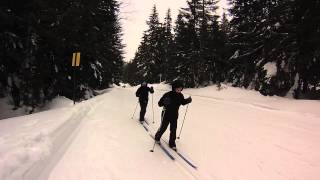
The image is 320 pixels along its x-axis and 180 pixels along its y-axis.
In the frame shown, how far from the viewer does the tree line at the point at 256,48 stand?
2102 centimetres

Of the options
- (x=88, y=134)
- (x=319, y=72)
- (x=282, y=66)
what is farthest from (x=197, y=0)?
(x=88, y=134)

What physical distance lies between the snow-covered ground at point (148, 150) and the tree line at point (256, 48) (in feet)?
25.2

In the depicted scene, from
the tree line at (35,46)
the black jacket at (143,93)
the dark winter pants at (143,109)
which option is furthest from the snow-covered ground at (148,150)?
the tree line at (35,46)

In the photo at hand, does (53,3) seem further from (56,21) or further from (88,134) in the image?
(88,134)

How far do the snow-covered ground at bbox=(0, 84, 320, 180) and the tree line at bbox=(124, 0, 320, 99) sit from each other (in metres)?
7.69

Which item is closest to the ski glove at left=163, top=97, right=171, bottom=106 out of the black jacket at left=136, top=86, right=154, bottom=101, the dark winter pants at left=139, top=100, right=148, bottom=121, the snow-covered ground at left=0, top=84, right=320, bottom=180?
the snow-covered ground at left=0, top=84, right=320, bottom=180

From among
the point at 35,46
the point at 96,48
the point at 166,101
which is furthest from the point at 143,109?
the point at 96,48

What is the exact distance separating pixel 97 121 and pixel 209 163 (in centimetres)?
656

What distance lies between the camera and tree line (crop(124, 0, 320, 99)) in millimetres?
21016

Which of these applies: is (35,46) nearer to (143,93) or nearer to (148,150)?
(143,93)

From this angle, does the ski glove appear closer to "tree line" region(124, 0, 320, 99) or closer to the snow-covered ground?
the snow-covered ground

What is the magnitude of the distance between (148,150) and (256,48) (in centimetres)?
2050

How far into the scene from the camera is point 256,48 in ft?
92.2

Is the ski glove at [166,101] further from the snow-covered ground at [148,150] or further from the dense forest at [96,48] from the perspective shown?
the dense forest at [96,48]
